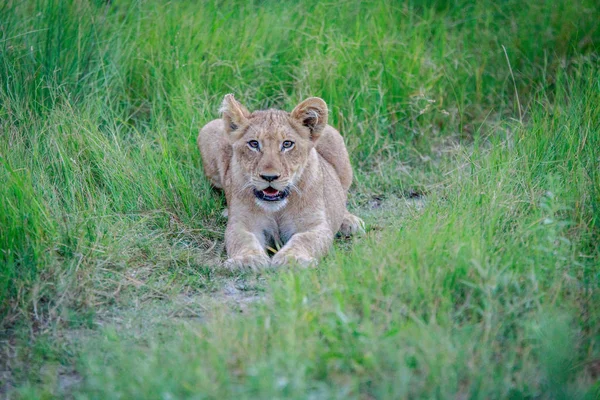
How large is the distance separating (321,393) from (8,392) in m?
1.40

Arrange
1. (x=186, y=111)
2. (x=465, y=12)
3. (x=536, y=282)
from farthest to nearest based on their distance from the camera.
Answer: (x=465, y=12) < (x=186, y=111) < (x=536, y=282)

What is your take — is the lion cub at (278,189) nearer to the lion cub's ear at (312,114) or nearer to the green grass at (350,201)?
the lion cub's ear at (312,114)

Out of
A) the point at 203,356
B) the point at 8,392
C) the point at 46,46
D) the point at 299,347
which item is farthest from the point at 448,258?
the point at 46,46

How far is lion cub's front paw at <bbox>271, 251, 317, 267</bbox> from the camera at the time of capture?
4.58 meters

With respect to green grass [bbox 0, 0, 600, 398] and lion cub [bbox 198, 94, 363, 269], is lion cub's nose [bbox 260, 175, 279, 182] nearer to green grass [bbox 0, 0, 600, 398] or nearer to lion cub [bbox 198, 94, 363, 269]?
lion cub [bbox 198, 94, 363, 269]

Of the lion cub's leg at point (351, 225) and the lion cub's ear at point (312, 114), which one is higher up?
the lion cub's ear at point (312, 114)

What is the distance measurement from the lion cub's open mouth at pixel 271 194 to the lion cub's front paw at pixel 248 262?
1.53 feet

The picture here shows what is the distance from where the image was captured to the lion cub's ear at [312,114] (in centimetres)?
516

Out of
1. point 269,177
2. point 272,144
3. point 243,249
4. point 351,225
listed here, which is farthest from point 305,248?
point 351,225

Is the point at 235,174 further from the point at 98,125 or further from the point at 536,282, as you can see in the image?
the point at 536,282

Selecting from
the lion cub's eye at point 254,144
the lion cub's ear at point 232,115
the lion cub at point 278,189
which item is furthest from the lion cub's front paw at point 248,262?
the lion cub's ear at point 232,115

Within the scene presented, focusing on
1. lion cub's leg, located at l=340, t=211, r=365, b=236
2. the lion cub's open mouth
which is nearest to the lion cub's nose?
the lion cub's open mouth

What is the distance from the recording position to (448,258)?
3980mm

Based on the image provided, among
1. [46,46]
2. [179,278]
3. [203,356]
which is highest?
[46,46]
